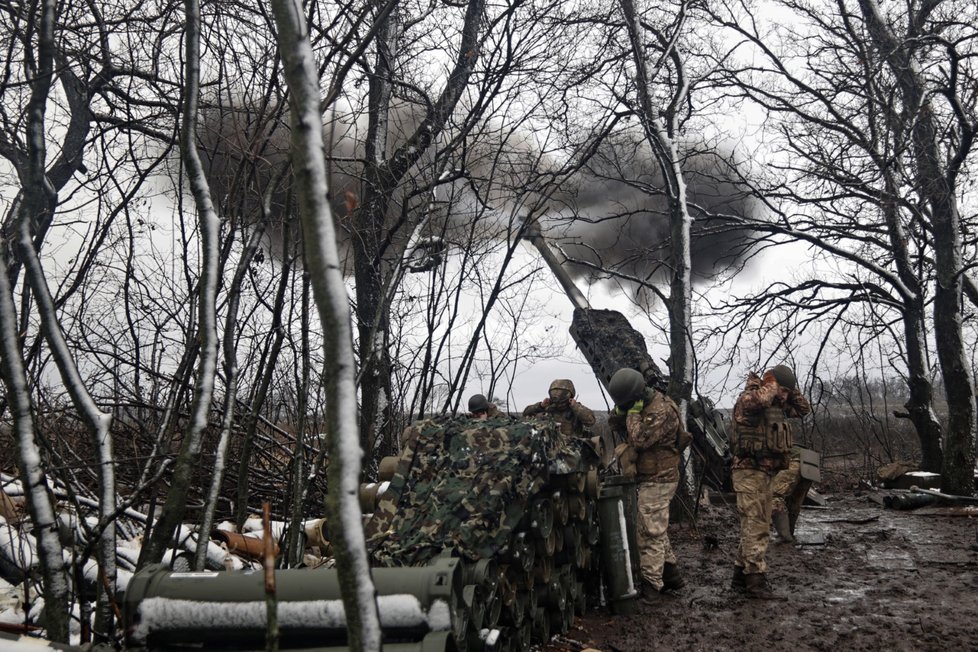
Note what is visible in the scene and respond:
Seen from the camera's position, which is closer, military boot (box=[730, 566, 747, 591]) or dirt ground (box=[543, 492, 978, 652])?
dirt ground (box=[543, 492, 978, 652])

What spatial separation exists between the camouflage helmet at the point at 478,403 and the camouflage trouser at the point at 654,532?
3.02 metres

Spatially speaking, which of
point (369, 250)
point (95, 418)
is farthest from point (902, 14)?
point (95, 418)

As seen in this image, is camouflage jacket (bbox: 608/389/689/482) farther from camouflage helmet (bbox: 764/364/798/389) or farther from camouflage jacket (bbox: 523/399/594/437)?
camouflage jacket (bbox: 523/399/594/437)

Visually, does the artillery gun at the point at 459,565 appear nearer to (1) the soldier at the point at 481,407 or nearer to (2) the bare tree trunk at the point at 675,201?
(1) the soldier at the point at 481,407

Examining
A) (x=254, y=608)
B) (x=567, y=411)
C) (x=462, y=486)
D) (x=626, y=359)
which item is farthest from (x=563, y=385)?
(x=254, y=608)

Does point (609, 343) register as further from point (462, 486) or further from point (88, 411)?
point (88, 411)

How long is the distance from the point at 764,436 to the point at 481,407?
375 centimetres

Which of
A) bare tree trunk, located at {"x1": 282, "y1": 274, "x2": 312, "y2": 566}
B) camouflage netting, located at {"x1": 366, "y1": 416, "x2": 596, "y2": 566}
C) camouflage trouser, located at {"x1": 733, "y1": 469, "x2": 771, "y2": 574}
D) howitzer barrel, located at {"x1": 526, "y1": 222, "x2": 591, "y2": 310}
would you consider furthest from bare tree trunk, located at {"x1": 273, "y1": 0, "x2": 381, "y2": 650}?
howitzer barrel, located at {"x1": 526, "y1": 222, "x2": 591, "y2": 310}

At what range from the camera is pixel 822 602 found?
6379 millimetres

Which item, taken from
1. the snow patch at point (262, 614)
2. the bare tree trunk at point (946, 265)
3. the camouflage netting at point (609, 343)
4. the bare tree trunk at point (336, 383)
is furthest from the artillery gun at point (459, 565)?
the bare tree trunk at point (946, 265)

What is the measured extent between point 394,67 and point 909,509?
9.65 meters

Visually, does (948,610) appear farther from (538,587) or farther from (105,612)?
(105,612)

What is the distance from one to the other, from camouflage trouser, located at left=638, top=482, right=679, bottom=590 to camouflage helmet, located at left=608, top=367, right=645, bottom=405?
0.83 metres

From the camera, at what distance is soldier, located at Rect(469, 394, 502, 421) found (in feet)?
31.0
